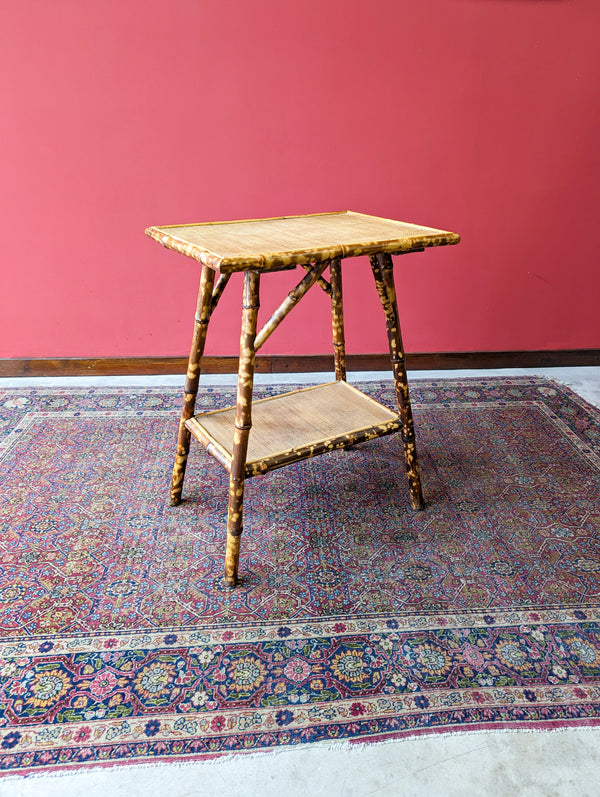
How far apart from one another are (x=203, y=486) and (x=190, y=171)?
5.15 ft

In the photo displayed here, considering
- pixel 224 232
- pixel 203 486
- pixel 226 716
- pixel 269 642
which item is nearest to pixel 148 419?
pixel 203 486

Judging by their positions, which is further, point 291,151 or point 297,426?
point 291,151

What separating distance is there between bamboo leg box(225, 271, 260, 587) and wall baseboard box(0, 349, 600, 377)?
1546 millimetres

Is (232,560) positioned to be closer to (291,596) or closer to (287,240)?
(291,596)

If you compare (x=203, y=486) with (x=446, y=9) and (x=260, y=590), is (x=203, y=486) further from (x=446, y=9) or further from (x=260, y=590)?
(x=446, y=9)

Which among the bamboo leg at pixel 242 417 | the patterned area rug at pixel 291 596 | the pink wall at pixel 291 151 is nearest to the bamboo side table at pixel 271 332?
the bamboo leg at pixel 242 417

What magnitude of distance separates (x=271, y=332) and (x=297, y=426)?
49 centimetres

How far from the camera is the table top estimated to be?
150cm

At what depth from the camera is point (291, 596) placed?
1.75 metres

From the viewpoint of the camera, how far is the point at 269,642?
1.60 meters

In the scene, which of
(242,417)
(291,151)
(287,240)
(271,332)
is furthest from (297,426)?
(291,151)

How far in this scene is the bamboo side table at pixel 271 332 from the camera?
1.59 metres

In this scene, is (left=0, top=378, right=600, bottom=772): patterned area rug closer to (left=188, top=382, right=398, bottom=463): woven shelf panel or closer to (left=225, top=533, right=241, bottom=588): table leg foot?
(left=225, top=533, right=241, bottom=588): table leg foot

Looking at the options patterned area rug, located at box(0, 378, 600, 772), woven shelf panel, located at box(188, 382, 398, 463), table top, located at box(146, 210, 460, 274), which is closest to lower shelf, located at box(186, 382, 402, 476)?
woven shelf panel, located at box(188, 382, 398, 463)
